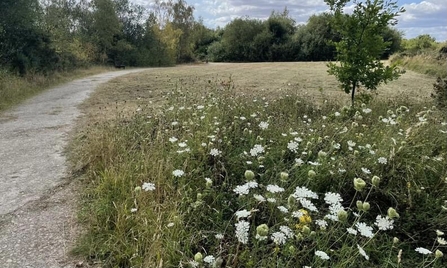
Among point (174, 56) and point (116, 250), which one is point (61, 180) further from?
point (174, 56)

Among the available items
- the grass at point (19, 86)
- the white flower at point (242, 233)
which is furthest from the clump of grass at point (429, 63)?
the white flower at point (242, 233)

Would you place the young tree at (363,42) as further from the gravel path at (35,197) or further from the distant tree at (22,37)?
the distant tree at (22,37)

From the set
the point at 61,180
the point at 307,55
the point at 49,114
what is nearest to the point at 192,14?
the point at 307,55

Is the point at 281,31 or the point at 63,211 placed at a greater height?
the point at 281,31

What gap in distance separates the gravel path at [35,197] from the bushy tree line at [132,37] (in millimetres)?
6747

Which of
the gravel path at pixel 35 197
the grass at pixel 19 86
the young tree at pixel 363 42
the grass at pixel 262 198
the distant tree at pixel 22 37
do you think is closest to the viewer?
the grass at pixel 262 198

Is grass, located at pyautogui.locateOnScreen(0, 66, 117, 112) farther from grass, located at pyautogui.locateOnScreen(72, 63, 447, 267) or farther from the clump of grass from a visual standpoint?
the clump of grass

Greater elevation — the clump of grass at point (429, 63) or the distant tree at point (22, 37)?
the distant tree at point (22, 37)

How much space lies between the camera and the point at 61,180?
3.69m

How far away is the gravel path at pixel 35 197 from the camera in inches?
95.7

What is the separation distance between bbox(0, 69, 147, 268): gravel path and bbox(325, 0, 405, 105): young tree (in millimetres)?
4963

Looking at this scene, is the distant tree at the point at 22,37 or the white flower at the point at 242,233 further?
the distant tree at the point at 22,37

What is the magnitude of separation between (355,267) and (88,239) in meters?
1.92

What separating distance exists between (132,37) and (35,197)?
33.7 meters
